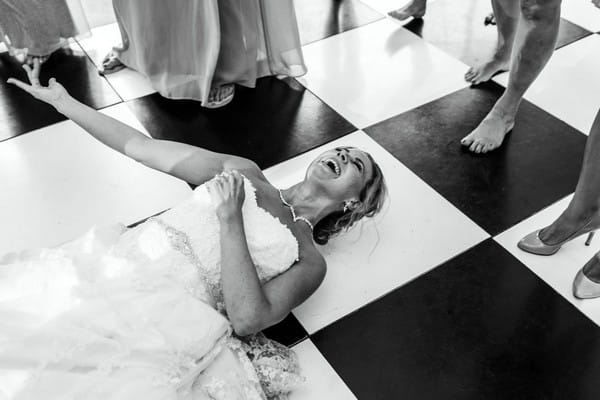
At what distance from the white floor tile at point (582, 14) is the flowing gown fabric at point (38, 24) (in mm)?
2049

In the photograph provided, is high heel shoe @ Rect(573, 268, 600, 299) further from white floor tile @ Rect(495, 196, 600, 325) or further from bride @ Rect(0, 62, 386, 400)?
bride @ Rect(0, 62, 386, 400)

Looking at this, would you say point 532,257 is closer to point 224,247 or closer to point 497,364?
point 497,364

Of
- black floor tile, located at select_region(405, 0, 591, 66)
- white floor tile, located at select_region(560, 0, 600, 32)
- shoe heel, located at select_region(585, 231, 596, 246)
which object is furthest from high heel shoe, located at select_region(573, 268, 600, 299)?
white floor tile, located at select_region(560, 0, 600, 32)

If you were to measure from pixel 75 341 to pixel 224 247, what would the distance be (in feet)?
1.15

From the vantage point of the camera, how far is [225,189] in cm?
133

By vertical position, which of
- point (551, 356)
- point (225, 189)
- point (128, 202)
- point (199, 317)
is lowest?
point (551, 356)

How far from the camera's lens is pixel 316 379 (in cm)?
138

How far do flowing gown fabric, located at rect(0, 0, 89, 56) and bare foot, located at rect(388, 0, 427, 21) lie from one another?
1.31 meters

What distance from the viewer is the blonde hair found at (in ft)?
4.85

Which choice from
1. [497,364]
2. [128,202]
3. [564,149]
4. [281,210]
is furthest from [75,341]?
[564,149]

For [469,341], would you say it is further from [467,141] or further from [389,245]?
[467,141]

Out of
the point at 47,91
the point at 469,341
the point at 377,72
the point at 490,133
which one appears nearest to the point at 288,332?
the point at 469,341

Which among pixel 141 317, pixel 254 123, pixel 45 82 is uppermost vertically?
pixel 141 317

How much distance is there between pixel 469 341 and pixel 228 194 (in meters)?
0.70
